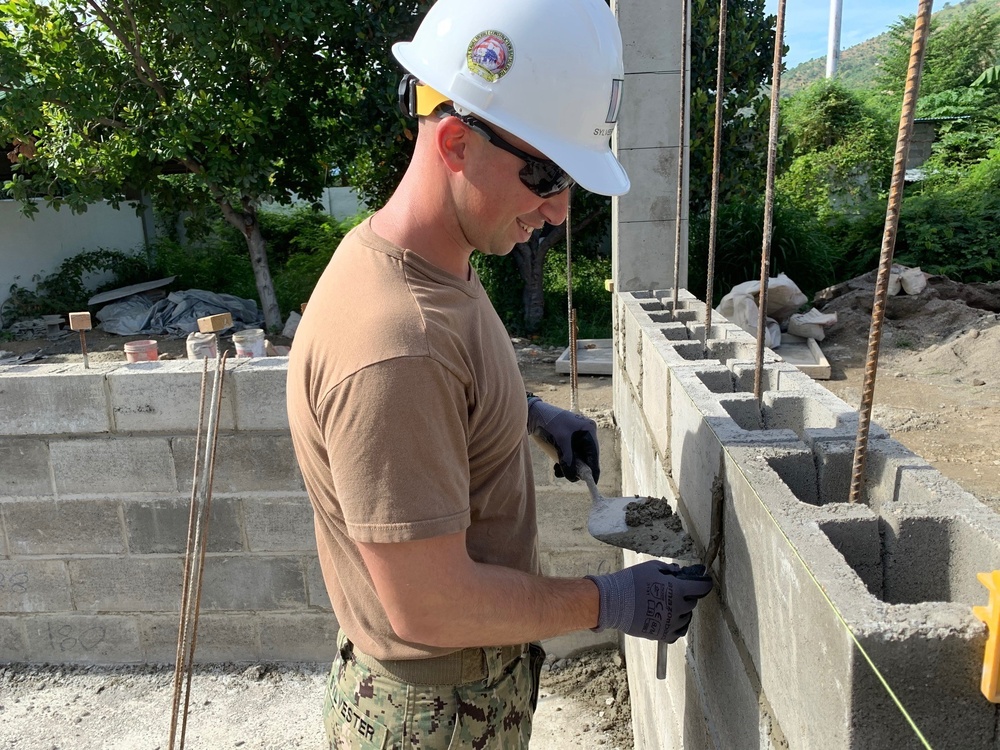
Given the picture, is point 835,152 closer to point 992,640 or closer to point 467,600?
point 467,600

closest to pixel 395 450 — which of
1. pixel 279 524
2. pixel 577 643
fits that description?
pixel 279 524

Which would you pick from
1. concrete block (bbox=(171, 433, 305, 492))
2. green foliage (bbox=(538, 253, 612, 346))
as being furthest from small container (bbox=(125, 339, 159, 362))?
green foliage (bbox=(538, 253, 612, 346))

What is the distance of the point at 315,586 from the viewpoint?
4152 millimetres

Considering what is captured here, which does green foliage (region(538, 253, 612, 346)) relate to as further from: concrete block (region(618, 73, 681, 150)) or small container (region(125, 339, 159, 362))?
small container (region(125, 339, 159, 362))

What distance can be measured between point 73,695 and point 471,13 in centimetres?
412

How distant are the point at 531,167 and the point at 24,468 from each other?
3.56 m

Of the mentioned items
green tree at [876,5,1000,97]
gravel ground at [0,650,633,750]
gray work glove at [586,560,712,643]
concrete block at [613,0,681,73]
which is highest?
green tree at [876,5,1000,97]

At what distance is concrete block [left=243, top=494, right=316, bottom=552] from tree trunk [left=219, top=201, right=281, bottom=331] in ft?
24.3

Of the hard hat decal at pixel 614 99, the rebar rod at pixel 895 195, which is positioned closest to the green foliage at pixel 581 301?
the hard hat decal at pixel 614 99

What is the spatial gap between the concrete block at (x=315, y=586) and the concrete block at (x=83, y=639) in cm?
95

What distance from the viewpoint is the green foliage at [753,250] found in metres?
10.4

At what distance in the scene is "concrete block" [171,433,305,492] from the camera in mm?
3941

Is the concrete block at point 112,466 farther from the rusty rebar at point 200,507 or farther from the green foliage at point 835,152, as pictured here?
the green foliage at point 835,152

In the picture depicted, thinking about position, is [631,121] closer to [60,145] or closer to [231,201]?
[231,201]
